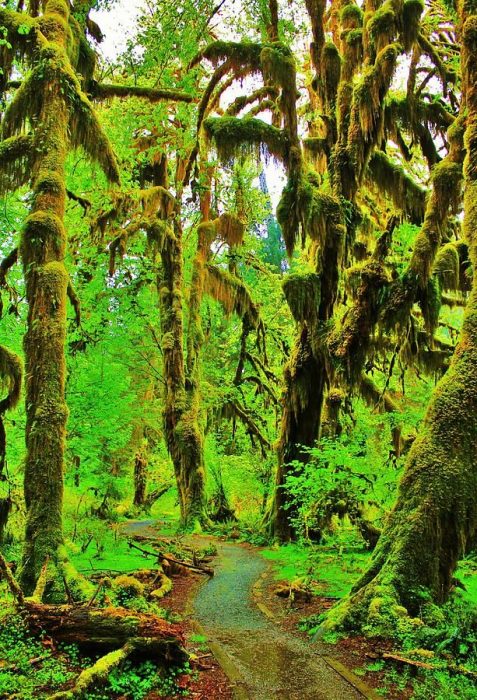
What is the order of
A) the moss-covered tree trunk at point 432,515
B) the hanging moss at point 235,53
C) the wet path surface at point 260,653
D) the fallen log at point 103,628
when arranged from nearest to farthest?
the wet path surface at point 260,653 < the fallen log at point 103,628 < the moss-covered tree trunk at point 432,515 < the hanging moss at point 235,53

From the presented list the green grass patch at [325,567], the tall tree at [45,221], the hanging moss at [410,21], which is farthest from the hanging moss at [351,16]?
the green grass patch at [325,567]

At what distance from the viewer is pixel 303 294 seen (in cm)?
1251

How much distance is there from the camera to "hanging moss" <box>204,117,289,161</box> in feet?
38.0

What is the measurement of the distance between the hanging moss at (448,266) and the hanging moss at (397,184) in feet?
11.6

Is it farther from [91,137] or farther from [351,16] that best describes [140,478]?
[351,16]

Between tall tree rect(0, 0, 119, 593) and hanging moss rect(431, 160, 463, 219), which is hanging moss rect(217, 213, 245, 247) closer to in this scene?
tall tree rect(0, 0, 119, 593)

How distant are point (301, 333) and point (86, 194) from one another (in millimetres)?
8259

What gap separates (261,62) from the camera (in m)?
12.1

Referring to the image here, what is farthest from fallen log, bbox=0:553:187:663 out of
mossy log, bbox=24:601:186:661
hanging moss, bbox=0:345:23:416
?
hanging moss, bbox=0:345:23:416

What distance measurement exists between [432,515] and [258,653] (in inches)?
99.3

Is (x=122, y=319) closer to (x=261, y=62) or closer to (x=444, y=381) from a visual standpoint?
(x=261, y=62)

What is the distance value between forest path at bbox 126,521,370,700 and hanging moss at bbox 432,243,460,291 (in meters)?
7.26

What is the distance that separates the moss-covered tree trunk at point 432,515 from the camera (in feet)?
18.9

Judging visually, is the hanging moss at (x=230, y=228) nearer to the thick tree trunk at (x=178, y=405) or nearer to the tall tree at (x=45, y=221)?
the thick tree trunk at (x=178, y=405)
